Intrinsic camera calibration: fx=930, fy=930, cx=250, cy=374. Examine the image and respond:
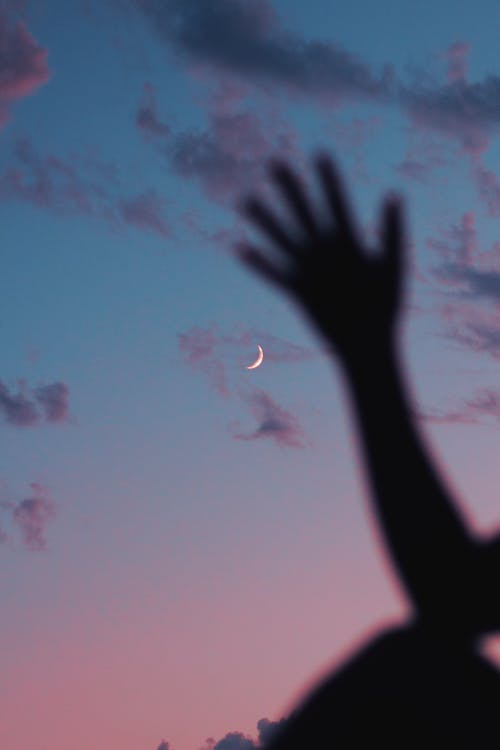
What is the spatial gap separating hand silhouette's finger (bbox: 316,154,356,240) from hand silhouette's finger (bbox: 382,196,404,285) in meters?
0.15

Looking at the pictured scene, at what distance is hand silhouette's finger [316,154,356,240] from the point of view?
309 cm

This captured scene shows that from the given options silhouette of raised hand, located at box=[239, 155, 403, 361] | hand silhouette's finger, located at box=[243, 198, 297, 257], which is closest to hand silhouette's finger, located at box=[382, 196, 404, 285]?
silhouette of raised hand, located at box=[239, 155, 403, 361]

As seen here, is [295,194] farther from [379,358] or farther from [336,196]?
[379,358]

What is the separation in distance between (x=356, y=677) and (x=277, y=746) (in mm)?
391

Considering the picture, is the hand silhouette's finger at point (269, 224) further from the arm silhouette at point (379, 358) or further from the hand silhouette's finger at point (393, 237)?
the hand silhouette's finger at point (393, 237)

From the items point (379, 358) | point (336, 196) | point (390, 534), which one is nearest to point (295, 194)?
point (336, 196)

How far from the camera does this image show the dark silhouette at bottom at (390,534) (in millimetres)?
3174

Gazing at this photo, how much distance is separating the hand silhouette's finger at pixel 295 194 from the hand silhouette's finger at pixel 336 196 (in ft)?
0.28

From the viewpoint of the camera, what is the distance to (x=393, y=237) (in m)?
3.21

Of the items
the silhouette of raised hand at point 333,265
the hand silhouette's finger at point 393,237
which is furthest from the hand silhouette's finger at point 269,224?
the hand silhouette's finger at point 393,237

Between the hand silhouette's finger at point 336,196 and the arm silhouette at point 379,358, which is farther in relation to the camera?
the arm silhouette at point 379,358

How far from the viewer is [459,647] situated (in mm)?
3352

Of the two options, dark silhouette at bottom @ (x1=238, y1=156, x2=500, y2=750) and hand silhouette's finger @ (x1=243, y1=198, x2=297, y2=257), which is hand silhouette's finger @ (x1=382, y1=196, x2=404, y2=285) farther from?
hand silhouette's finger @ (x1=243, y1=198, x2=297, y2=257)

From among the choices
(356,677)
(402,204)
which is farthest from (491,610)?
(402,204)
